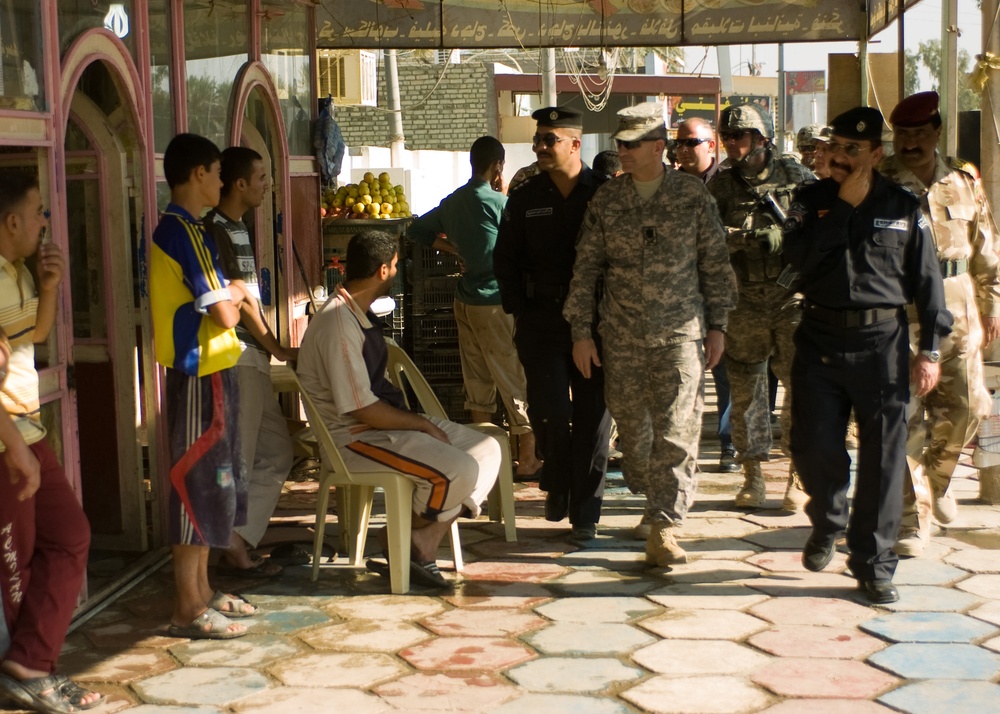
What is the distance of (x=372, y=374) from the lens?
528 cm

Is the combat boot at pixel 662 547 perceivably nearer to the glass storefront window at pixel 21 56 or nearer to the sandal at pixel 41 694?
the sandal at pixel 41 694

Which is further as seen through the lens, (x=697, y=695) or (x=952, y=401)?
(x=952, y=401)

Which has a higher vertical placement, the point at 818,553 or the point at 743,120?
the point at 743,120

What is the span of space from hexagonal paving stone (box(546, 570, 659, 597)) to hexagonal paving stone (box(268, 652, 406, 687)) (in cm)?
102

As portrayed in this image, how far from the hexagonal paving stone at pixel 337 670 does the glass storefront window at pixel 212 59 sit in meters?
3.15

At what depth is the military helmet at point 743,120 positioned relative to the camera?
6371 millimetres

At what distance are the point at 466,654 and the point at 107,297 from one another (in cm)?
248

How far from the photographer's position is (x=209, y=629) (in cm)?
462

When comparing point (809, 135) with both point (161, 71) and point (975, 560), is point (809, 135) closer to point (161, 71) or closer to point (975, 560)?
point (975, 560)

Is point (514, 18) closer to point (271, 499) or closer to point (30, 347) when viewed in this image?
point (271, 499)

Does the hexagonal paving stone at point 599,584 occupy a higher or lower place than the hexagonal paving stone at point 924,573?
lower

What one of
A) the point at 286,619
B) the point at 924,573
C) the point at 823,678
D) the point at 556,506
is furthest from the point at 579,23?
the point at 823,678

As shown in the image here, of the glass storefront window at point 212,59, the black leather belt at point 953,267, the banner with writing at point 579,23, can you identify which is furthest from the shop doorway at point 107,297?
the banner with writing at point 579,23

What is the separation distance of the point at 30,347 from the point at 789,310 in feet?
12.5
